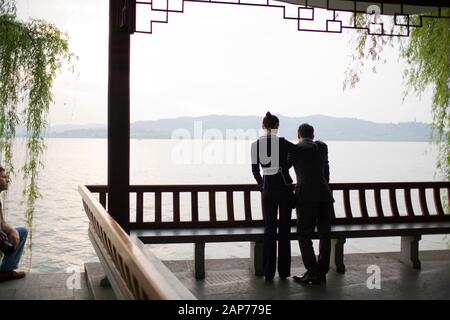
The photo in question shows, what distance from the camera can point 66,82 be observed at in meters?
7.64

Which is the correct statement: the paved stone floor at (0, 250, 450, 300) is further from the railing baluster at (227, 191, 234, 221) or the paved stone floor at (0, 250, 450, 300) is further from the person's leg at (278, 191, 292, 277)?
the railing baluster at (227, 191, 234, 221)

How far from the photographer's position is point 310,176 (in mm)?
5051

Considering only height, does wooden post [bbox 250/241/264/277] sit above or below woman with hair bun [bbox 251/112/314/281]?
below

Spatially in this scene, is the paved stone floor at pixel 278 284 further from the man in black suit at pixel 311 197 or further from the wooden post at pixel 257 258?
the man in black suit at pixel 311 197

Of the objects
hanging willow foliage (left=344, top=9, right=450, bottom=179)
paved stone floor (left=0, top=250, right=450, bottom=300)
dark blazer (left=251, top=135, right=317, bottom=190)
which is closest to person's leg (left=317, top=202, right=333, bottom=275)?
paved stone floor (left=0, top=250, right=450, bottom=300)

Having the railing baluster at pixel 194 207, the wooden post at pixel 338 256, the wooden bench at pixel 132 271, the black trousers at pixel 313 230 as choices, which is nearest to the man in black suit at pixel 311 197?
the black trousers at pixel 313 230

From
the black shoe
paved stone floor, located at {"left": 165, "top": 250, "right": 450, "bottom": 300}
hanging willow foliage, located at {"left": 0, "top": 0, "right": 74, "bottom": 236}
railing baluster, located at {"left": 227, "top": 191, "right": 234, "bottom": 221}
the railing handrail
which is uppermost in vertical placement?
hanging willow foliage, located at {"left": 0, "top": 0, "right": 74, "bottom": 236}

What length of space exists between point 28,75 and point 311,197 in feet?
13.9

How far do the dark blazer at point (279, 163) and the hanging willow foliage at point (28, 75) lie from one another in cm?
353

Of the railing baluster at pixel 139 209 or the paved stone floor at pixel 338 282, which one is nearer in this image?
the paved stone floor at pixel 338 282

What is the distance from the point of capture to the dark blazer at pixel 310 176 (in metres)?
5.04

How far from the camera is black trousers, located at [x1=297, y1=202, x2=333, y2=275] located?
5.07 m

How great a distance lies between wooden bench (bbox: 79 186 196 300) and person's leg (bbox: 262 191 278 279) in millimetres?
1555

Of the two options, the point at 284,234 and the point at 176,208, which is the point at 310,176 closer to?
the point at 284,234
